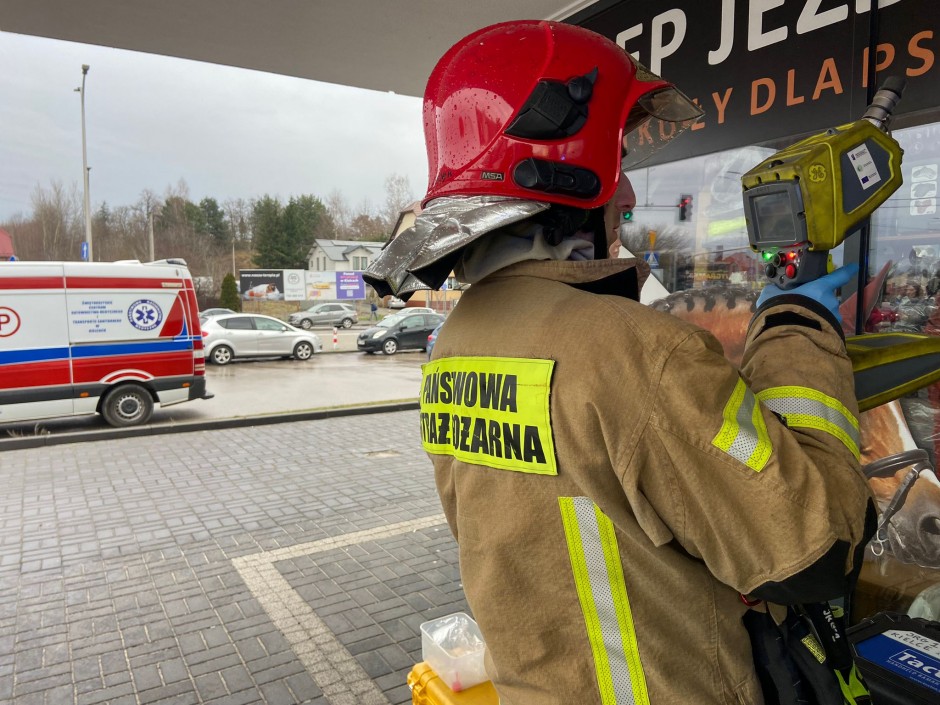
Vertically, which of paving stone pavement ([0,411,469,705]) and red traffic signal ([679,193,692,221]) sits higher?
red traffic signal ([679,193,692,221])

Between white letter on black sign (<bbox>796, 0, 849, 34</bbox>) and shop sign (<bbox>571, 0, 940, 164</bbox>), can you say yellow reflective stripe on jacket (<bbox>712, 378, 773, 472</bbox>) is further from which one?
white letter on black sign (<bbox>796, 0, 849, 34</bbox>)

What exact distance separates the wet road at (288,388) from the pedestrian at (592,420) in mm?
10485

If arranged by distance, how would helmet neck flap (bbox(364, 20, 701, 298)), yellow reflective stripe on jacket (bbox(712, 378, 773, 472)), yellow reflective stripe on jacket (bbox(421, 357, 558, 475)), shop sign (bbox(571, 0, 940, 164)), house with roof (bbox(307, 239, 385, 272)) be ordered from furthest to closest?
house with roof (bbox(307, 239, 385, 272))
shop sign (bbox(571, 0, 940, 164))
helmet neck flap (bbox(364, 20, 701, 298))
yellow reflective stripe on jacket (bbox(421, 357, 558, 475))
yellow reflective stripe on jacket (bbox(712, 378, 773, 472))

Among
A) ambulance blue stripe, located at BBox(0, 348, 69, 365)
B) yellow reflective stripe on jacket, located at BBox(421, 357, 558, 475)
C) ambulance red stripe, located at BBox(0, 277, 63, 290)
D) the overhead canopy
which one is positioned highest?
the overhead canopy

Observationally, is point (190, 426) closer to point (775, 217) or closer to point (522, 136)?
point (522, 136)

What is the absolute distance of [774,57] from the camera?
2992mm

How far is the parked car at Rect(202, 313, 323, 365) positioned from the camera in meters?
18.5

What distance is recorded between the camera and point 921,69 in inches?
94.7

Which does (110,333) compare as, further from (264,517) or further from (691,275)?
(691,275)

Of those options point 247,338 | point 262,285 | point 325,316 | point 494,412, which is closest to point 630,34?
point 494,412

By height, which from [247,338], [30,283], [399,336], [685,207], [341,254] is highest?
[341,254]

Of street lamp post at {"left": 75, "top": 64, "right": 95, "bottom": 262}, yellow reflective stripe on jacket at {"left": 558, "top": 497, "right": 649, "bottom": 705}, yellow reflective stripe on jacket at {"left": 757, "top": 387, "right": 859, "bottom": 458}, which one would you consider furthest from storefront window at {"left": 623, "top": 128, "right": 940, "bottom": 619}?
street lamp post at {"left": 75, "top": 64, "right": 95, "bottom": 262}

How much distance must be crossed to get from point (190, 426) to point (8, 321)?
2.82 m

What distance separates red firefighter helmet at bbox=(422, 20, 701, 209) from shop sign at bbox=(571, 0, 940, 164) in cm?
89
